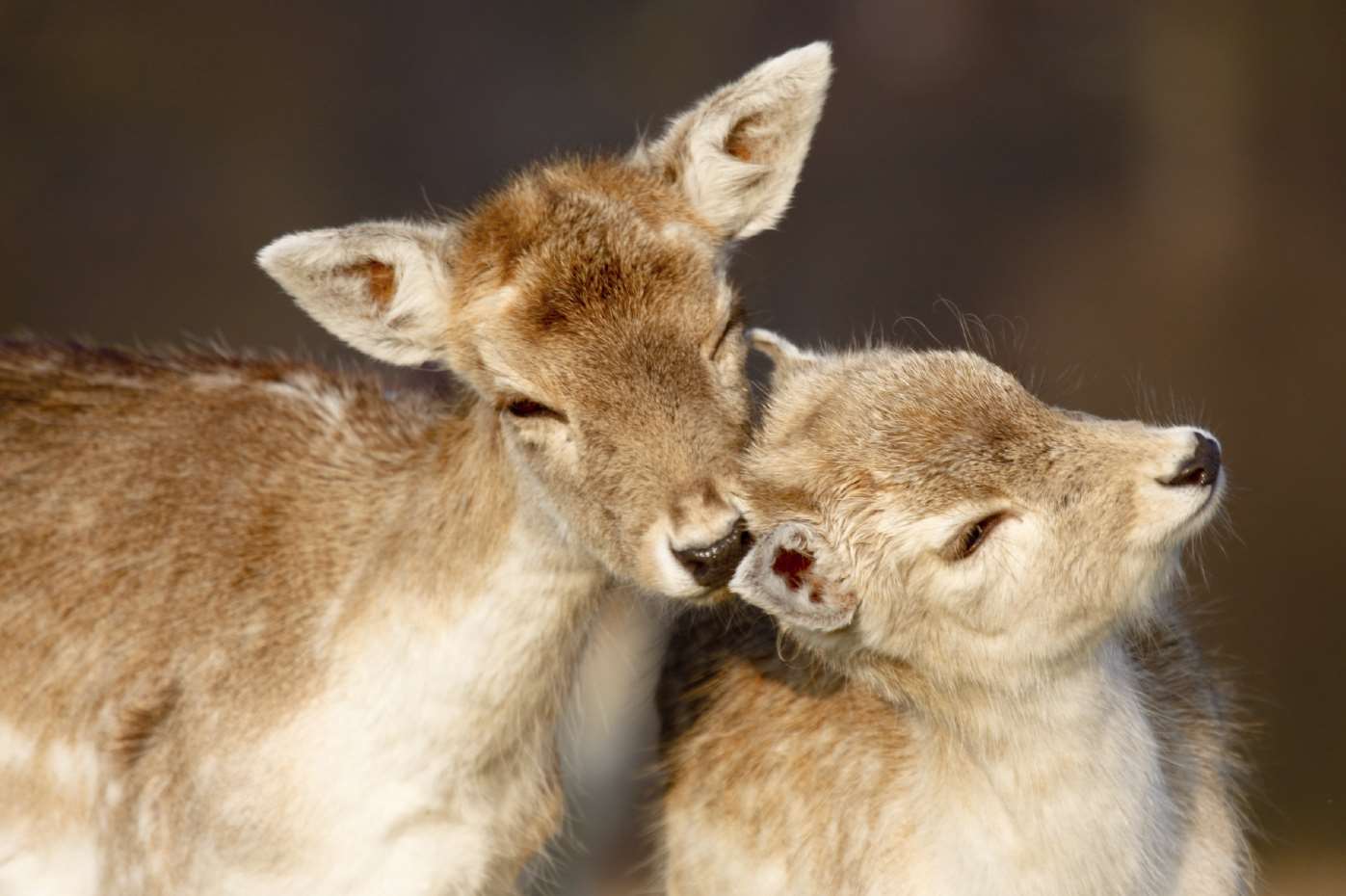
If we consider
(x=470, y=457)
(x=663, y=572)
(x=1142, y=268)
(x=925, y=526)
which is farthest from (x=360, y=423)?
(x=1142, y=268)

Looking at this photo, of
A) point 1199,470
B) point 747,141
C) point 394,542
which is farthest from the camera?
point 747,141

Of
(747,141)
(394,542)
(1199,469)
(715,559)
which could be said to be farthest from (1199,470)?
(394,542)

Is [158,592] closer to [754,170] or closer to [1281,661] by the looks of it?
[754,170]

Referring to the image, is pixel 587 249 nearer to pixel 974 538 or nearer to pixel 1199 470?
pixel 974 538

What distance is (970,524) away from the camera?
15.3 ft

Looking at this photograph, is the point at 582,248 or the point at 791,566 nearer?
the point at 791,566

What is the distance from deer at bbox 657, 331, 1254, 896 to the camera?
4633 millimetres

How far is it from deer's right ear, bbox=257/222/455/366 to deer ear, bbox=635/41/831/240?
2.50 feet

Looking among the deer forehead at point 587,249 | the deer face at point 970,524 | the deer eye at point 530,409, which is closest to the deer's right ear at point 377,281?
the deer forehead at point 587,249

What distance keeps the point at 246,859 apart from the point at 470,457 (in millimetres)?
1334

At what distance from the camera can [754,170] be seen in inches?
233

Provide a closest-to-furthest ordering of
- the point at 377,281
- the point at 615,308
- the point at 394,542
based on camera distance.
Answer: the point at 615,308
the point at 377,281
the point at 394,542

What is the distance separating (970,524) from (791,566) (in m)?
0.45

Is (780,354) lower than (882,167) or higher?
higher
